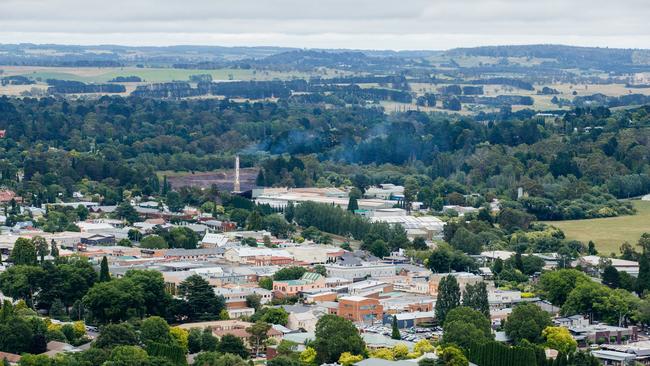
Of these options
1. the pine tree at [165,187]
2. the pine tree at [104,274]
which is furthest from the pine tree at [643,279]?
the pine tree at [165,187]

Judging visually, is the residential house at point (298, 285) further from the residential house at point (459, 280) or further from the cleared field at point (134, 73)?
the cleared field at point (134, 73)

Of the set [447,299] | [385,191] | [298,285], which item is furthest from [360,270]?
[385,191]

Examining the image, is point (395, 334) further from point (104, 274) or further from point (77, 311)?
point (104, 274)

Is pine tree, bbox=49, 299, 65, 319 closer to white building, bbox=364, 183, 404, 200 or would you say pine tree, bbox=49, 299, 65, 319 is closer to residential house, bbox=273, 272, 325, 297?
residential house, bbox=273, 272, 325, 297

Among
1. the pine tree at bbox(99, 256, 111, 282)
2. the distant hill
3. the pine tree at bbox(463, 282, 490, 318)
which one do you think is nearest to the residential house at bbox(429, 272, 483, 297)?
the pine tree at bbox(463, 282, 490, 318)

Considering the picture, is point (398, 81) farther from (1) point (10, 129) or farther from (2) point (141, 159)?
(2) point (141, 159)

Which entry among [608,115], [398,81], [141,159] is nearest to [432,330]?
[141,159]
